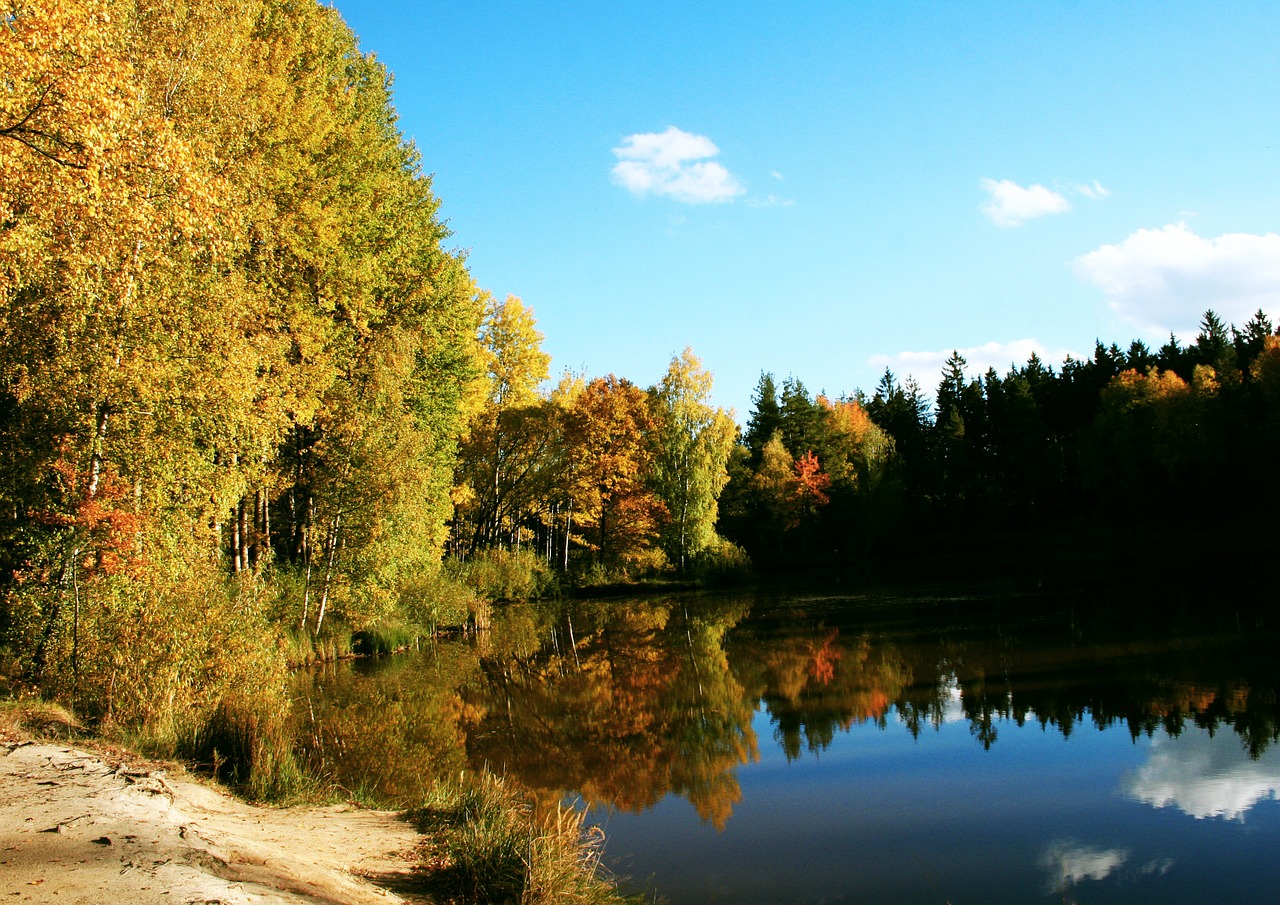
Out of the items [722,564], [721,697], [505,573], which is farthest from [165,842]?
[722,564]

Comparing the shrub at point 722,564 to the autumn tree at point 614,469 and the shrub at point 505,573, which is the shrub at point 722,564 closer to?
the autumn tree at point 614,469

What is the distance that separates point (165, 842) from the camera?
5.84 meters

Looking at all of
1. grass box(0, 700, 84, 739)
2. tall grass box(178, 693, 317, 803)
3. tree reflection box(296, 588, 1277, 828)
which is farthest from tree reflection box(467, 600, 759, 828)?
grass box(0, 700, 84, 739)

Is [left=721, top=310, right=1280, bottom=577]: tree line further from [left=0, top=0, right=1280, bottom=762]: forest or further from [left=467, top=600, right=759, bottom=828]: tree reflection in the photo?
[left=467, top=600, right=759, bottom=828]: tree reflection

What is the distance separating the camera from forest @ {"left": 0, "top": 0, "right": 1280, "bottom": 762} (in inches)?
362

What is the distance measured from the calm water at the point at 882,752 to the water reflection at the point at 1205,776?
0.04 meters

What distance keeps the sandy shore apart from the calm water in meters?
2.37

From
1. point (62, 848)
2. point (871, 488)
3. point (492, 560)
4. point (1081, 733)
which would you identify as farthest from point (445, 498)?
point (871, 488)

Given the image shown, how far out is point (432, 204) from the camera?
27156 mm

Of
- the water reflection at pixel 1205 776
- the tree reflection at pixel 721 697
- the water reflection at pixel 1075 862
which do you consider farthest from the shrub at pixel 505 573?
the water reflection at pixel 1075 862

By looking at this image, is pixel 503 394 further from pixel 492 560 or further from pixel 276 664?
pixel 276 664

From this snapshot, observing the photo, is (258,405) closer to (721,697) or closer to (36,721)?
(36,721)

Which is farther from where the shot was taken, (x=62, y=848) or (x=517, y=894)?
(x=517, y=894)

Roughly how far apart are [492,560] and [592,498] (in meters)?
7.98
